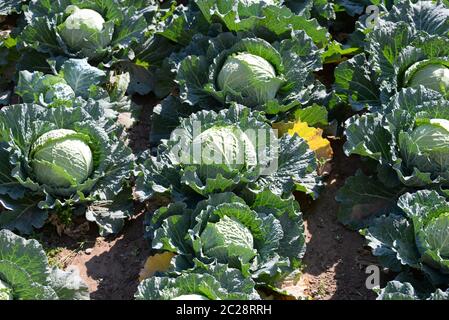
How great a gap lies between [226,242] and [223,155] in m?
0.77

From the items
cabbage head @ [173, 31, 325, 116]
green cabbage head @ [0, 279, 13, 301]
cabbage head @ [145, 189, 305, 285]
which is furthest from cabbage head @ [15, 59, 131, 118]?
green cabbage head @ [0, 279, 13, 301]

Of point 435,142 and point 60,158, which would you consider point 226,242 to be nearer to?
point 60,158

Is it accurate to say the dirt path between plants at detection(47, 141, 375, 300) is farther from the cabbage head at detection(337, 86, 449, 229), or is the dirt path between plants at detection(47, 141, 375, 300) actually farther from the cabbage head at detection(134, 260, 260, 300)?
the cabbage head at detection(134, 260, 260, 300)

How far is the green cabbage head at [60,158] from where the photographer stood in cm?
556

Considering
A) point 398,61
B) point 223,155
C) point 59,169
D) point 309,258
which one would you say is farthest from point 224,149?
point 398,61

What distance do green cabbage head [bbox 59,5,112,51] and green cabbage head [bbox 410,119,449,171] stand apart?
293 cm

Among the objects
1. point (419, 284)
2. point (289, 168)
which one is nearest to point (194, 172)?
point (289, 168)

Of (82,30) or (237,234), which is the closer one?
(237,234)

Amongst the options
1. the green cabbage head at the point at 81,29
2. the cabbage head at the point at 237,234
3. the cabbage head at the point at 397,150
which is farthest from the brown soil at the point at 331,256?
the green cabbage head at the point at 81,29

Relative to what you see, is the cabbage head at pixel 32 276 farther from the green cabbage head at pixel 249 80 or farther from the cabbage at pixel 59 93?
the green cabbage head at pixel 249 80

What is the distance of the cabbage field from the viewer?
495 centimetres

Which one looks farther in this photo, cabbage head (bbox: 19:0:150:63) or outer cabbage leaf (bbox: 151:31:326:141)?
cabbage head (bbox: 19:0:150:63)

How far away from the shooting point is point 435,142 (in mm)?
5418

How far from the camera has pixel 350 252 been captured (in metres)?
5.54
